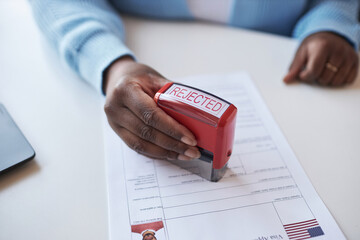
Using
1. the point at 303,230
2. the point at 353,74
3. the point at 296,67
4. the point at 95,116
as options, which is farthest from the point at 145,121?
the point at 353,74

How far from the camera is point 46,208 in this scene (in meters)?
0.45

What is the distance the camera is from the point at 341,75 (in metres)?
0.67

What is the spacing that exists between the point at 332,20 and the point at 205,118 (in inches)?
20.9

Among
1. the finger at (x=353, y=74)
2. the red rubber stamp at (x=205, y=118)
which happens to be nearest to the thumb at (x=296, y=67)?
the finger at (x=353, y=74)

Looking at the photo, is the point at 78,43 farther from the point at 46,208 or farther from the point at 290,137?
the point at 290,137

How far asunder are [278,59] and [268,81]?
89 millimetres

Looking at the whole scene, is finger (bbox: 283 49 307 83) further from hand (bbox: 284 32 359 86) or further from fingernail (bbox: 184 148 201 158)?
fingernail (bbox: 184 148 201 158)

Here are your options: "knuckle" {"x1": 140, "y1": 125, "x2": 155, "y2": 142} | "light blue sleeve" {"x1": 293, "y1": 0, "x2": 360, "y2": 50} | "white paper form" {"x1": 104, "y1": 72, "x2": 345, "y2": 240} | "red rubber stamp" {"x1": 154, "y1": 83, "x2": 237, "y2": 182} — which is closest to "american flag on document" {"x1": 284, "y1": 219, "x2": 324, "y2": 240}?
"white paper form" {"x1": 104, "y1": 72, "x2": 345, "y2": 240}

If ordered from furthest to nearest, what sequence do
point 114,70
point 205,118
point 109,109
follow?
point 114,70 → point 109,109 → point 205,118

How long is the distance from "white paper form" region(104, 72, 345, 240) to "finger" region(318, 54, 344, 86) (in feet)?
0.65

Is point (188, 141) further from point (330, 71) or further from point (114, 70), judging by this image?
point (330, 71)

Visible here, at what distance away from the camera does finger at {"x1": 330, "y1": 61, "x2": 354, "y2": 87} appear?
664 millimetres

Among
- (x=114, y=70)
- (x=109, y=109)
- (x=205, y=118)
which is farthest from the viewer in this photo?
(x=114, y=70)

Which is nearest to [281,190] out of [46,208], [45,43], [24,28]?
[46,208]
